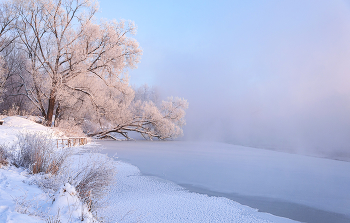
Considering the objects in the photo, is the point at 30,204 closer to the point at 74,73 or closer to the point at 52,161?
the point at 52,161

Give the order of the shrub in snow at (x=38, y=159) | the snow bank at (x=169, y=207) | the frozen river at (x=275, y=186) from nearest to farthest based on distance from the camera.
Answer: the snow bank at (x=169, y=207), the shrub in snow at (x=38, y=159), the frozen river at (x=275, y=186)

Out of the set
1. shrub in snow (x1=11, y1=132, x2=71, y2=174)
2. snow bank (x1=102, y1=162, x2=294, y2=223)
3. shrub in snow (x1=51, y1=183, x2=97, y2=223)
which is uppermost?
shrub in snow (x1=11, y1=132, x2=71, y2=174)

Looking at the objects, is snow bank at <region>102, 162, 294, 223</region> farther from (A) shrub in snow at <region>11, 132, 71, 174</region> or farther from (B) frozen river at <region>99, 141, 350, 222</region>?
(A) shrub in snow at <region>11, 132, 71, 174</region>

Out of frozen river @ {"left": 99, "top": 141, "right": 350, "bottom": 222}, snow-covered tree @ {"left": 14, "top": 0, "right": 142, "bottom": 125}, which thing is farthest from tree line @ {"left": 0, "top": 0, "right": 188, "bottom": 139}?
frozen river @ {"left": 99, "top": 141, "right": 350, "bottom": 222}

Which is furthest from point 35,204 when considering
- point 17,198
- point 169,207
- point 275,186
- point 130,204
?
point 275,186

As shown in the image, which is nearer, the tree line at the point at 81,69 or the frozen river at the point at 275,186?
the frozen river at the point at 275,186

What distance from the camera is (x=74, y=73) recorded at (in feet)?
51.3

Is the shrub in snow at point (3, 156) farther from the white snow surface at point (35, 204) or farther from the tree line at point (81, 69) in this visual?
the tree line at point (81, 69)

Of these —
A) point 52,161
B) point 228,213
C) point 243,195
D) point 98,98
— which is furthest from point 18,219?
point 98,98

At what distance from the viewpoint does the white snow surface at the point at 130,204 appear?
8.54ft

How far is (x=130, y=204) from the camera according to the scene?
14.3 feet

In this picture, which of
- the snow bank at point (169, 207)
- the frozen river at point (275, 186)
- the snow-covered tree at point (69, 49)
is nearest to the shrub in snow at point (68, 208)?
the snow bank at point (169, 207)

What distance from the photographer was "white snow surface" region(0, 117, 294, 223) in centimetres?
260

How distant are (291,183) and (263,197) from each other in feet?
6.08
